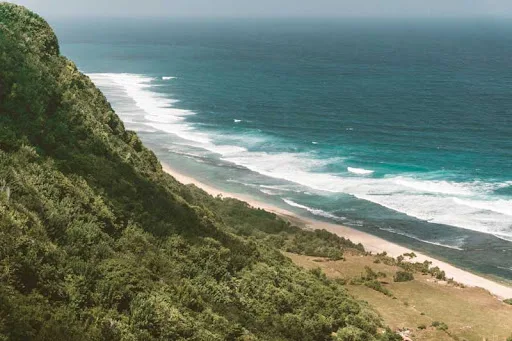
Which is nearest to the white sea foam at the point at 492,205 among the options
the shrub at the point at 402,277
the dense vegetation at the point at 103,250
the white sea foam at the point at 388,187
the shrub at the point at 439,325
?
the white sea foam at the point at 388,187

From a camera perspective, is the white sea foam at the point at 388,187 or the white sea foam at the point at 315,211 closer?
the white sea foam at the point at 388,187

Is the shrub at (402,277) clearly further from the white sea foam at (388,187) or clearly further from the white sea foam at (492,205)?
the white sea foam at (492,205)

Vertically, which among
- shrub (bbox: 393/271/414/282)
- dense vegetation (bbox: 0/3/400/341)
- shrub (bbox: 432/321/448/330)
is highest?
dense vegetation (bbox: 0/3/400/341)

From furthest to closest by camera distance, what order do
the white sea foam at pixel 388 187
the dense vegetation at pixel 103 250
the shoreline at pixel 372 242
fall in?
the white sea foam at pixel 388 187 < the shoreline at pixel 372 242 < the dense vegetation at pixel 103 250

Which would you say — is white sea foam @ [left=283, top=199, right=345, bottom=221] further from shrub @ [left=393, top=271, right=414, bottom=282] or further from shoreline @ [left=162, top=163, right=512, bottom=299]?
shrub @ [left=393, top=271, right=414, bottom=282]

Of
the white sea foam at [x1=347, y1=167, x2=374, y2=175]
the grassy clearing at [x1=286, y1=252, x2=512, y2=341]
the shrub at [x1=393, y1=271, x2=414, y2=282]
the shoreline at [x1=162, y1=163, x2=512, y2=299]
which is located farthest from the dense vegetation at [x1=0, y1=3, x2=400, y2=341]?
the white sea foam at [x1=347, y1=167, x2=374, y2=175]
